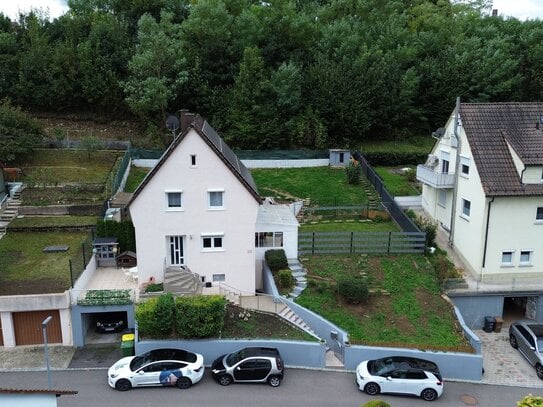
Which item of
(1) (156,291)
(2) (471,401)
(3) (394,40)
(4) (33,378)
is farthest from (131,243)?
(3) (394,40)

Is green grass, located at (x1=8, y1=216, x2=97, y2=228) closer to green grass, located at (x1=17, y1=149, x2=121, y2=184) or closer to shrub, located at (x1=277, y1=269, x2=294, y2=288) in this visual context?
green grass, located at (x1=17, y1=149, x2=121, y2=184)

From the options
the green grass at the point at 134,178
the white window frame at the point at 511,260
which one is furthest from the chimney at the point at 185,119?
the white window frame at the point at 511,260

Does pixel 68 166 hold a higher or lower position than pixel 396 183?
higher

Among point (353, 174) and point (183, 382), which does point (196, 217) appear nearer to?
point (183, 382)

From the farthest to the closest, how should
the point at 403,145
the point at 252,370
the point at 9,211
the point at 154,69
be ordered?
1. the point at 403,145
2. the point at 154,69
3. the point at 9,211
4. the point at 252,370


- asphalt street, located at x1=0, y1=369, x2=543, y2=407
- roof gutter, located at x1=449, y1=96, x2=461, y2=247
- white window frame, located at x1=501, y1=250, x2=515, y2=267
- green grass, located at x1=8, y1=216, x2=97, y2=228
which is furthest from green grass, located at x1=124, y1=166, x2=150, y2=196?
white window frame, located at x1=501, y1=250, x2=515, y2=267

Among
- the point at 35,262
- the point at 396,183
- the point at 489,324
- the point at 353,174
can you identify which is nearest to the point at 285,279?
the point at 489,324
